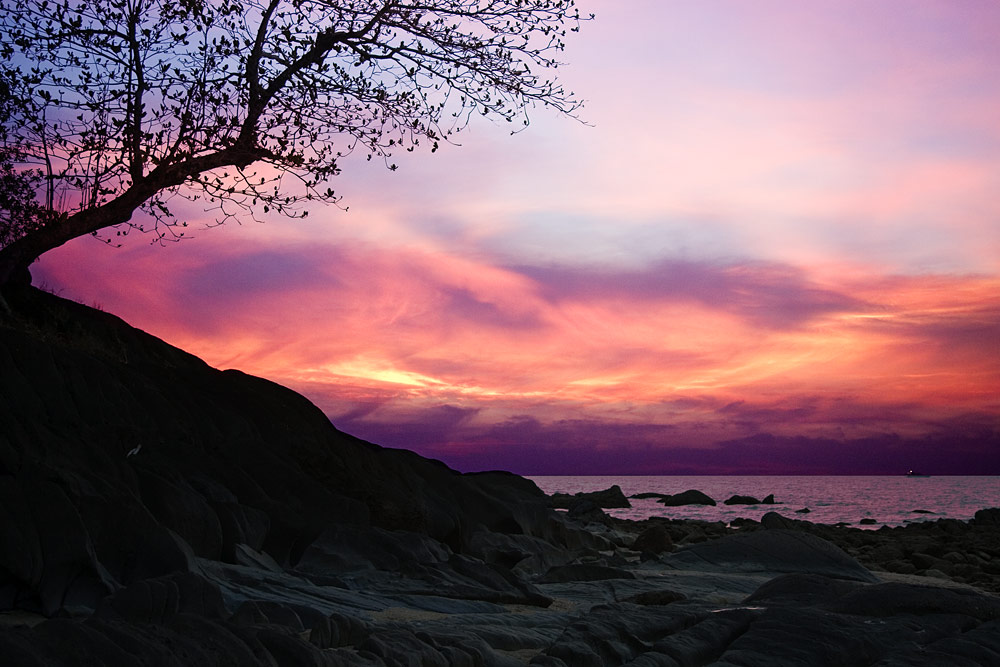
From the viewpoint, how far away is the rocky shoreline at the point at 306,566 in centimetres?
443

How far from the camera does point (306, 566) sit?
781 cm

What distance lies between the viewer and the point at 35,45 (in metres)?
12.1

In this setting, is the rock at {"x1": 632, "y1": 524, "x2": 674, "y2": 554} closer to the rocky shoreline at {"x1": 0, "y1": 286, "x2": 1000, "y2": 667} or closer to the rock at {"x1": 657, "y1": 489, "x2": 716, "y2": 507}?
the rocky shoreline at {"x1": 0, "y1": 286, "x2": 1000, "y2": 667}

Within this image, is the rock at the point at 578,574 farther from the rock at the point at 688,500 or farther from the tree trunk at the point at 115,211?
the rock at the point at 688,500

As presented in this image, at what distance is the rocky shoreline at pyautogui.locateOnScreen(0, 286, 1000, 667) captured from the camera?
14.5ft

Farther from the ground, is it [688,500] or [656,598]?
[656,598]

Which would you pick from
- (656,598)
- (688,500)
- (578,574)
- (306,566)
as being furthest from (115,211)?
(688,500)

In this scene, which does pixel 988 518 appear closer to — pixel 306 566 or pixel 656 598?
pixel 656 598

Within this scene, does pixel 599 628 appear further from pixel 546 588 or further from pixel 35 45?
pixel 35 45

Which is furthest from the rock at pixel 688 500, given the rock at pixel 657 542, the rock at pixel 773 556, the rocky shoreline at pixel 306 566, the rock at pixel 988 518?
the rock at pixel 773 556

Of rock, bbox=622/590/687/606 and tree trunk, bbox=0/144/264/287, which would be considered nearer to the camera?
rock, bbox=622/590/687/606

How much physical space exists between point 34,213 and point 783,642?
13.0 m

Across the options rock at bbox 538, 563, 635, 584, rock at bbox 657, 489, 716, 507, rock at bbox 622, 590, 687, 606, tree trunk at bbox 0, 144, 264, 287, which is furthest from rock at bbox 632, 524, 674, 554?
rock at bbox 657, 489, 716, 507

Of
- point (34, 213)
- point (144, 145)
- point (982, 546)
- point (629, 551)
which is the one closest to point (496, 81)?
point (144, 145)
